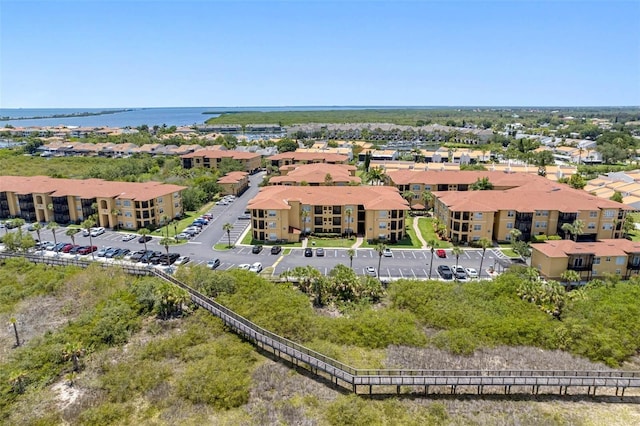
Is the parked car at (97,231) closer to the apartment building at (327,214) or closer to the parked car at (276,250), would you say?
the apartment building at (327,214)

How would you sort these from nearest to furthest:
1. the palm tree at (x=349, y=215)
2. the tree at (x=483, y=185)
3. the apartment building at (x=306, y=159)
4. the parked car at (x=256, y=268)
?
the parked car at (x=256, y=268) → the palm tree at (x=349, y=215) → the tree at (x=483, y=185) → the apartment building at (x=306, y=159)

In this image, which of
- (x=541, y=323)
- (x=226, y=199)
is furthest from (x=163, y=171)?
(x=541, y=323)

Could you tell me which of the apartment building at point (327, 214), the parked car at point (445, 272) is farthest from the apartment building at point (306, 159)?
the parked car at point (445, 272)

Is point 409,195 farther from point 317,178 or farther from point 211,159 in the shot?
point 211,159

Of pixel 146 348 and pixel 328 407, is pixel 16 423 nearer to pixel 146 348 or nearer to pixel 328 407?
pixel 146 348

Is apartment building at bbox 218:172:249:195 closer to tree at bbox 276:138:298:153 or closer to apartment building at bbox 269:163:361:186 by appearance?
apartment building at bbox 269:163:361:186
